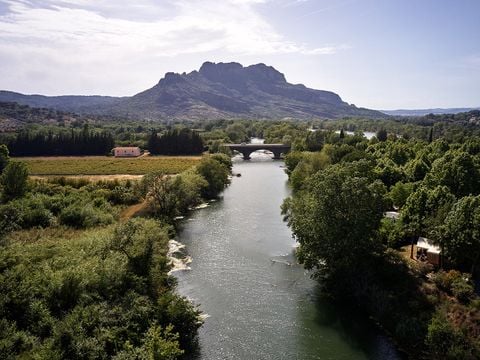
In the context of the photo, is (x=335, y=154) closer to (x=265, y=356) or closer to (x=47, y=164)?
(x=265, y=356)

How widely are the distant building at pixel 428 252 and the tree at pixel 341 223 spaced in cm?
547

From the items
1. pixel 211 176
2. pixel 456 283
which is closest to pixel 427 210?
pixel 456 283

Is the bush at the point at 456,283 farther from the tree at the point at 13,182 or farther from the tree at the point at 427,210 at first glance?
the tree at the point at 13,182

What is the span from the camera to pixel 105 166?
119 metres

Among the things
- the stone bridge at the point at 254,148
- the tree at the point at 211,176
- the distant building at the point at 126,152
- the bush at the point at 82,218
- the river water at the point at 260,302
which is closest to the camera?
the river water at the point at 260,302

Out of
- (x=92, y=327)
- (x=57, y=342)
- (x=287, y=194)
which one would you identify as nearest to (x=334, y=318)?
(x=92, y=327)

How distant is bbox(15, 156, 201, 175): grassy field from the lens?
110750 mm

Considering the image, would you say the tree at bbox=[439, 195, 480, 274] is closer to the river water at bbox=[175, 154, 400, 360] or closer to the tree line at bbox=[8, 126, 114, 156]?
A: the river water at bbox=[175, 154, 400, 360]

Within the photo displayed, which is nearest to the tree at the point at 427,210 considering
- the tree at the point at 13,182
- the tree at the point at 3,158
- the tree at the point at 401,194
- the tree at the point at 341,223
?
the tree at the point at 341,223

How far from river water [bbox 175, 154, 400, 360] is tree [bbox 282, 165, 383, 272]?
4.59 meters

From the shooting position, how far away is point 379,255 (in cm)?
4281

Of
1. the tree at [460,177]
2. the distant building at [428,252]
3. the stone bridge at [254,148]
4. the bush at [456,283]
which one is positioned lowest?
the bush at [456,283]

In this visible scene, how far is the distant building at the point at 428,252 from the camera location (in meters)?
40.8

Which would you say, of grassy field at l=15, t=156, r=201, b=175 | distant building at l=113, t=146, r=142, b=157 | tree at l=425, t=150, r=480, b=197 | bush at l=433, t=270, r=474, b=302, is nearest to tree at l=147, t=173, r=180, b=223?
tree at l=425, t=150, r=480, b=197
